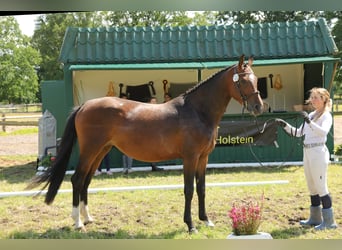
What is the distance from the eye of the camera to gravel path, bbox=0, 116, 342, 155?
12000mm

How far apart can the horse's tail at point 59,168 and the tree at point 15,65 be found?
18.0 metres

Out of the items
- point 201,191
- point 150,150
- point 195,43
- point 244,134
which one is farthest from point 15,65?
point 201,191

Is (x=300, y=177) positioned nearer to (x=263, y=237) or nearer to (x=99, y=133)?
(x=263, y=237)

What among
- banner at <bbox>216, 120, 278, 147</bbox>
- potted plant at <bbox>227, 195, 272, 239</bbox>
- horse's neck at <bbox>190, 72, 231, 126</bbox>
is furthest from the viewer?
banner at <bbox>216, 120, 278, 147</bbox>

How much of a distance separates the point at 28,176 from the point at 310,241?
239 inches

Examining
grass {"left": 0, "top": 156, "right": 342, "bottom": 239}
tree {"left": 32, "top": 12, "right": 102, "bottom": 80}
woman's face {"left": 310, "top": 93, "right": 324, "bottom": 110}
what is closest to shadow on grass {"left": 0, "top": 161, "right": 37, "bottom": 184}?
grass {"left": 0, "top": 156, "right": 342, "bottom": 239}

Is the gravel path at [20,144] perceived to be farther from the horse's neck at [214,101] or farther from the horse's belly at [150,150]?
the horse's neck at [214,101]

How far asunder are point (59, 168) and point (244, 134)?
5.02m

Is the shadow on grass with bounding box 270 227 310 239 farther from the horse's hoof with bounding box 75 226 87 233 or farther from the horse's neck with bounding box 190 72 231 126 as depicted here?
the horse's hoof with bounding box 75 226 87 233

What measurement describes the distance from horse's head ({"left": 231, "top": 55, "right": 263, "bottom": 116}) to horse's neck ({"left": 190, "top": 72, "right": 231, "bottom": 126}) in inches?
7.5

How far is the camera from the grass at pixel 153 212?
4.38m

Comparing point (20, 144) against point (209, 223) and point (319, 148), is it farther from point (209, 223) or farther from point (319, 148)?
point (319, 148)

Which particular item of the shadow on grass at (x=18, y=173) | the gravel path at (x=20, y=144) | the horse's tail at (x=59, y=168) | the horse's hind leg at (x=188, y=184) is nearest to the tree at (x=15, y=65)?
the gravel path at (x=20, y=144)

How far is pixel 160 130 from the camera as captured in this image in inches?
181
